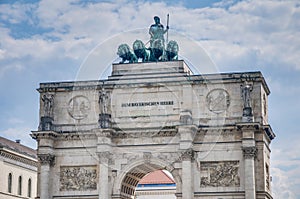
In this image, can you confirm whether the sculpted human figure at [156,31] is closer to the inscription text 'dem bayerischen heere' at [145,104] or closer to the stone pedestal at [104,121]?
the inscription text 'dem bayerischen heere' at [145,104]

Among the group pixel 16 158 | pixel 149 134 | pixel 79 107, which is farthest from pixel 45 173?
pixel 16 158

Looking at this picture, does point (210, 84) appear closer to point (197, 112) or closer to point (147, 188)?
point (197, 112)

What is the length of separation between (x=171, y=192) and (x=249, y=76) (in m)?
26.8

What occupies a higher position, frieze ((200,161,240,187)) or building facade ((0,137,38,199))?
building facade ((0,137,38,199))

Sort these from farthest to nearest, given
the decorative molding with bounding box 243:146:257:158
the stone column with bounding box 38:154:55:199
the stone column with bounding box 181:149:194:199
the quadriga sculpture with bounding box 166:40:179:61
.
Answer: the quadriga sculpture with bounding box 166:40:179:61, the stone column with bounding box 38:154:55:199, the stone column with bounding box 181:149:194:199, the decorative molding with bounding box 243:146:257:158

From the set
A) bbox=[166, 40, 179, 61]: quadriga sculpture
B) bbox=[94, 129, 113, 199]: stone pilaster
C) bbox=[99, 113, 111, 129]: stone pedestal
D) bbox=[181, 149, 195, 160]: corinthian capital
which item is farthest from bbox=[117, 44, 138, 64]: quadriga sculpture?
bbox=[181, 149, 195, 160]: corinthian capital

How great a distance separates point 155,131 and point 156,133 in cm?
16

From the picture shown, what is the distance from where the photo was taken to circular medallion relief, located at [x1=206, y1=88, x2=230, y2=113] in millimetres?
44281

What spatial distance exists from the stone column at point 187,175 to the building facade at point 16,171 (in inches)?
741

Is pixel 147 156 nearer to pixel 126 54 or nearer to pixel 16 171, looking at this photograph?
pixel 126 54

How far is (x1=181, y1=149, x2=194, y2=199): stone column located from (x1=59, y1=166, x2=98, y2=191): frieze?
582 cm

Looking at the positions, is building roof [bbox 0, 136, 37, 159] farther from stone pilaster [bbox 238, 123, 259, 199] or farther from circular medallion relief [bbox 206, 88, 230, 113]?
stone pilaster [bbox 238, 123, 259, 199]

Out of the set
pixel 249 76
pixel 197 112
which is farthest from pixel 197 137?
pixel 249 76

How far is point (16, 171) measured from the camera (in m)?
60.0
